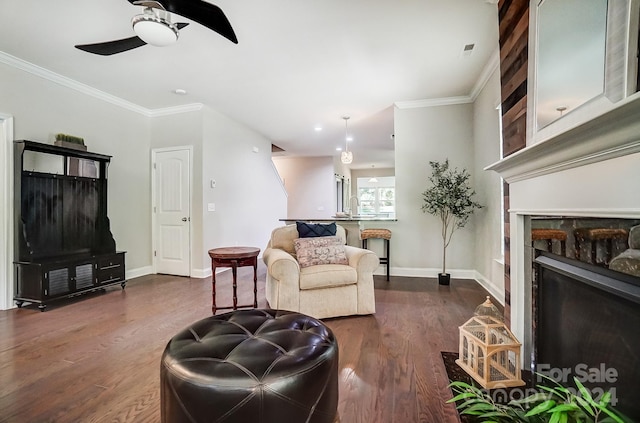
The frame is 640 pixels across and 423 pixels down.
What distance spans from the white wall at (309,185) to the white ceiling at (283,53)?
390cm

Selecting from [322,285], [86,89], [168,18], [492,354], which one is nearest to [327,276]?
[322,285]

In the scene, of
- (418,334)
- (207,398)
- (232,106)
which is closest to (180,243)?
(232,106)

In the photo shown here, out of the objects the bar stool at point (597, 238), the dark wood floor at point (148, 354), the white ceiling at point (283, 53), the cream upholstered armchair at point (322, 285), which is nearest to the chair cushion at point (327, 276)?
the cream upholstered armchair at point (322, 285)

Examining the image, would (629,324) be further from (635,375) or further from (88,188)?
(88,188)

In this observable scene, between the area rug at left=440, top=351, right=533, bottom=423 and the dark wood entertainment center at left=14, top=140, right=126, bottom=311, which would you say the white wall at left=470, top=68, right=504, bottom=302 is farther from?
the dark wood entertainment center at left=14, top=140, right=126, bottom=311

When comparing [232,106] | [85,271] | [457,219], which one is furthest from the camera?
[232,106]

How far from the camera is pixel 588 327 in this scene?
1205 millimetres

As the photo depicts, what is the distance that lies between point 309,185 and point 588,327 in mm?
7716

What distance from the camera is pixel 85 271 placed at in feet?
11.1

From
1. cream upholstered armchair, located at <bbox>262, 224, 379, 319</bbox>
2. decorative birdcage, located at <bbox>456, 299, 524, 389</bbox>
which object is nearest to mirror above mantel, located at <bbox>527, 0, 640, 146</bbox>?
decorative birdcage, located at <bbox>456, 299, 524, 389</bbox>

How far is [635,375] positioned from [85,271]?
14.8ft

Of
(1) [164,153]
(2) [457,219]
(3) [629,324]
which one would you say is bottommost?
(3) [629,324]

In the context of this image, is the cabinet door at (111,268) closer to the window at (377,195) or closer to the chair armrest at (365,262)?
the chair armrest at (365,262)

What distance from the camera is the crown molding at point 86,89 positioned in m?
3.09
